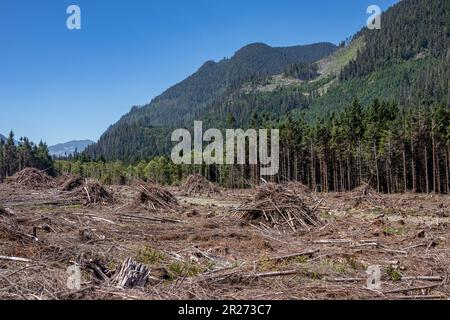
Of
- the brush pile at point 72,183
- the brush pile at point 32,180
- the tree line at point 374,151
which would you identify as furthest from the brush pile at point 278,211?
the tree line at point 374,151

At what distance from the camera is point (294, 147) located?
61.0m

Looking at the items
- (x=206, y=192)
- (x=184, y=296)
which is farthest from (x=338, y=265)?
→ (x=206, y=192)

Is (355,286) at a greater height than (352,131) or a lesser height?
lesser

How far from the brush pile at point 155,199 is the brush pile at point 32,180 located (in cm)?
1211

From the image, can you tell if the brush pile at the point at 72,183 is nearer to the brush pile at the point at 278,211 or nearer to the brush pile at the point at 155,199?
the brush pile at the point at 155,199

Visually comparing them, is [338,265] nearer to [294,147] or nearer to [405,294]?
[405,294]

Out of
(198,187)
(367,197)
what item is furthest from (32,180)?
(367,197)

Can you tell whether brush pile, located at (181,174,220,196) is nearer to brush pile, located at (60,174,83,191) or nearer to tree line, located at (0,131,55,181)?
brush pile, located at (60,174,83,191)

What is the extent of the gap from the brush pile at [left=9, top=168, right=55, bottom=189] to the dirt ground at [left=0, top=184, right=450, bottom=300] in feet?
52.6

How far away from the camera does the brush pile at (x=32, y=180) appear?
2867 centimetres

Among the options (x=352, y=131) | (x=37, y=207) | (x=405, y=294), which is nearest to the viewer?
(x=405, y=294)

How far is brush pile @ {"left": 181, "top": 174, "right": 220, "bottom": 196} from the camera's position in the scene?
3831cm
